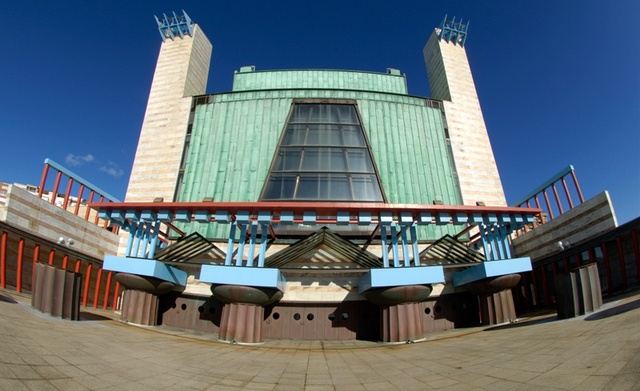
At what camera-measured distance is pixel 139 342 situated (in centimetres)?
1152

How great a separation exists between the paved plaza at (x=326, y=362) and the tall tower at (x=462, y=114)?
13993mm

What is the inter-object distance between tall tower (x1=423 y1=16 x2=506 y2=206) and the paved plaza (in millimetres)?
13993

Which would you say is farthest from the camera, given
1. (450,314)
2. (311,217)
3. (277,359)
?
(450,314)

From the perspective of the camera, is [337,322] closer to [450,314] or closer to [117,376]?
[450,314]

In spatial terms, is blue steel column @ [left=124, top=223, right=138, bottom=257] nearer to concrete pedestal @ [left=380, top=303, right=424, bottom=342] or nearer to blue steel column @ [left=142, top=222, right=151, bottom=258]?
blue steel column @ [left=142, top=222, right=151, bottom=258]

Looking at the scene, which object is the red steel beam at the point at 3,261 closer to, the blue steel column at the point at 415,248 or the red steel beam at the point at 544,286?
the blue steel column at the point at 415,248

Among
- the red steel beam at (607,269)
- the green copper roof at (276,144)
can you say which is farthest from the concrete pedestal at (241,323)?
the red steel beam at (607,269)

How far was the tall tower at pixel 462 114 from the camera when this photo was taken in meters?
25.9

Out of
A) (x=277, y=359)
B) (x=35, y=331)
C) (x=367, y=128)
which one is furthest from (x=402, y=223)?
(x=35, y=331)

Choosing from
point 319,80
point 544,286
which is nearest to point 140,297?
point 544,286

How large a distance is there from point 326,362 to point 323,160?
16320 millimetres

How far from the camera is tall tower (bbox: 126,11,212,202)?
25389 millimetres

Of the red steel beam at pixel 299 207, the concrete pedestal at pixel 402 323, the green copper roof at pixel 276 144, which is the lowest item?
the concrete pedestal at pixel 402 323

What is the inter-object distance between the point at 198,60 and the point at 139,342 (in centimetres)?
3027
